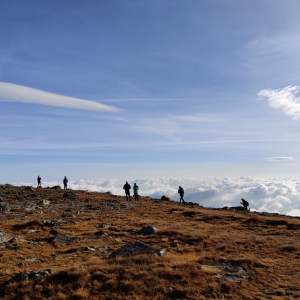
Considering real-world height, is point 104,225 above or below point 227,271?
above

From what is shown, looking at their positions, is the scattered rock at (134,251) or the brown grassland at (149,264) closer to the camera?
the brown grassland at (149,264)

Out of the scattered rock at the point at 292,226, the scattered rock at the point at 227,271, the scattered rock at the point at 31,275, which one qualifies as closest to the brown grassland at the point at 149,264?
the scattered rock at the point at 227,271

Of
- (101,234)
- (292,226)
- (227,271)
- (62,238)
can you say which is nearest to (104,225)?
(101,234)

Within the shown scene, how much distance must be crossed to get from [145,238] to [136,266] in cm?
929

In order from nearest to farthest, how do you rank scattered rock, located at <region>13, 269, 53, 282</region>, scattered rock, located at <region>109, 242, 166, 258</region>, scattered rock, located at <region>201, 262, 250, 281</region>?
scattered rock, located at <region>13, 269, 53, 282</region> → scattered rock, located at <region>201, 262, 250, 281</region> → scattered rock, located at <region>109, 242, 166, 258</region>

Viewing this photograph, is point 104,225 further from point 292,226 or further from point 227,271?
point 292,226

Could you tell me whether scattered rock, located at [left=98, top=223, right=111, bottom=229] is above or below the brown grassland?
above

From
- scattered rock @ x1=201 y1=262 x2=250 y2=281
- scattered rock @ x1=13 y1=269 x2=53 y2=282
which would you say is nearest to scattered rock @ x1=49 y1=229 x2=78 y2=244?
scattered rock @ x1=13 y1=269 x2=53 y2=282


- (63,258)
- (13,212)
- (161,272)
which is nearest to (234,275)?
(161,272)

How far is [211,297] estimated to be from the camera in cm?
1170

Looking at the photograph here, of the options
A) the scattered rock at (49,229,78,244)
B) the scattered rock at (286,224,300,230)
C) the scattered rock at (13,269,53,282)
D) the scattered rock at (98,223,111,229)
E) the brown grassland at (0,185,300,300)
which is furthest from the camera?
the scattered rock at (286,224,300,230)

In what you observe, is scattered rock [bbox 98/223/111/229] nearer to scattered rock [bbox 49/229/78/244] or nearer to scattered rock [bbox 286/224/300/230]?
scattered rock [bbox 49/229/78/244]

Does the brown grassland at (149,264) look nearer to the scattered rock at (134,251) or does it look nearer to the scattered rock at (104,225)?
the scattered rock at (104,225)

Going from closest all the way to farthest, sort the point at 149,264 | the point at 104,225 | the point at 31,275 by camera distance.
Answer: the point at 31,275, the point at 149,264, the point at 104,225
